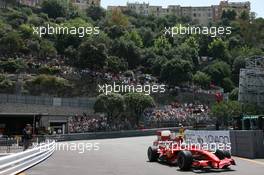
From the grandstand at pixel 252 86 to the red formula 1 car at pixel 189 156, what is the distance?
2383 centimetres

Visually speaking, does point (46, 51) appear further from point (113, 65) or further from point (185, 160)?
point (185, 160)

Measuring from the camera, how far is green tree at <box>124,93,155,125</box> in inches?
2361

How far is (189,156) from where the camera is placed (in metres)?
15.7

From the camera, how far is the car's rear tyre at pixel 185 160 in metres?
15.6

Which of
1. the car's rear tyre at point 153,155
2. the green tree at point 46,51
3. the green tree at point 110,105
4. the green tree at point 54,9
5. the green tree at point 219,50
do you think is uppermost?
the green tree at point 54,9

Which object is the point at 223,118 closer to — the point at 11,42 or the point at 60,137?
the point at 60,137

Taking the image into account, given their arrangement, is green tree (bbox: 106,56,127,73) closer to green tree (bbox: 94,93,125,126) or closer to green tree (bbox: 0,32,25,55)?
green tree (bbox: 0,32,25,55)

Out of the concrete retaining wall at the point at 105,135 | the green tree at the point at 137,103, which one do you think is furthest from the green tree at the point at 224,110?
the green tree at the point at 137,103

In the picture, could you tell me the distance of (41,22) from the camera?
135750 millimetres

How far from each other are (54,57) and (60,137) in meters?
53.0

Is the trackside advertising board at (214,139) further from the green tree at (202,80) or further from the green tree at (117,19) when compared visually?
the green tree at (117,19)

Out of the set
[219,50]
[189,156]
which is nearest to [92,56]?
[219,50]

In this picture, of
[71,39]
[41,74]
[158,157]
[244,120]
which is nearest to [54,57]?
[71,39]

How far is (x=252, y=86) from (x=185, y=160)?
27.7 meters
